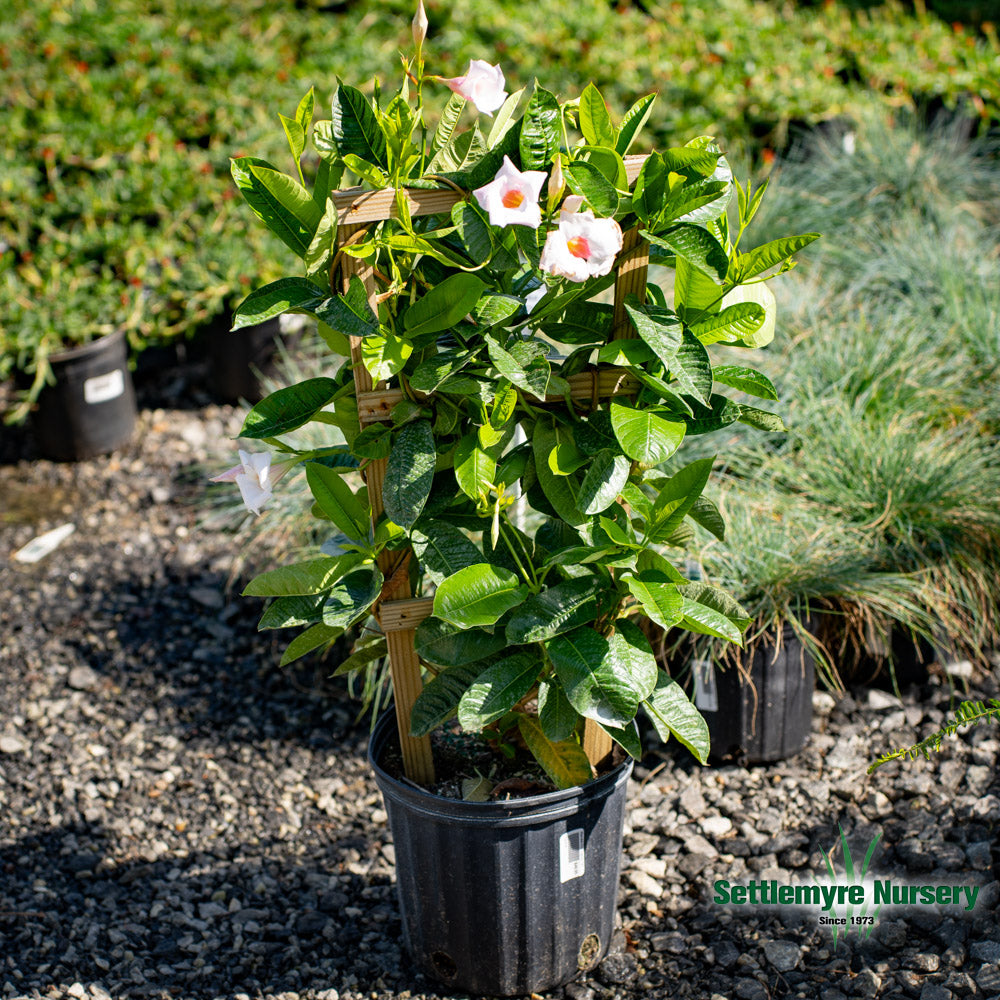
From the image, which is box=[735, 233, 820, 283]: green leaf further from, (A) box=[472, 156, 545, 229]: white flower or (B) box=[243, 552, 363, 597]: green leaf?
(B) box=[243, 552, 363, 597]: green leaf

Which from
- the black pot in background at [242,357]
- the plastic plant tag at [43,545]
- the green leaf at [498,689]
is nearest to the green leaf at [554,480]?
the green leaf at [498,689]

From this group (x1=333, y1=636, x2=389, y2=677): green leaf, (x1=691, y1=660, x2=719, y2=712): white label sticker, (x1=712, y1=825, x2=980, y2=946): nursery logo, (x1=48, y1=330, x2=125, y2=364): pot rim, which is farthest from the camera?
(x1=48, y1=330, x2=125, y2=364): pot rim

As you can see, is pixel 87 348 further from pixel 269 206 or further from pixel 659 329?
pixel 659 329

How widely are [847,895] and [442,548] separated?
1.01 metres

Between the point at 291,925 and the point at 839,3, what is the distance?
606 centimetres

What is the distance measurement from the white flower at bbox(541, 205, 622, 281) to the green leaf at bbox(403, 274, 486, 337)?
103 millimetres

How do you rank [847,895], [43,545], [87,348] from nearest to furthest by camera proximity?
[847,895] → [43,545] → [87,348]

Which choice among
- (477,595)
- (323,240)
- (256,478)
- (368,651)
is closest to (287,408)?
(256,478)

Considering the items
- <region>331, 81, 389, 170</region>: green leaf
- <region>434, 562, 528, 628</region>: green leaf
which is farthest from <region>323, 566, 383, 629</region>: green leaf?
<region>331, 81, 389, 170</region>: green leaf

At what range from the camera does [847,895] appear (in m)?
1.82

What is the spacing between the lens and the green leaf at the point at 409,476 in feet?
4.37

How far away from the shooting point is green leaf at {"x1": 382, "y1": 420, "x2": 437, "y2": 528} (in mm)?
1332

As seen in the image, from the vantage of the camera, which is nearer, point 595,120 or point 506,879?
point 595,120

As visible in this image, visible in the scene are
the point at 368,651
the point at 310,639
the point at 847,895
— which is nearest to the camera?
the point at 310,639
